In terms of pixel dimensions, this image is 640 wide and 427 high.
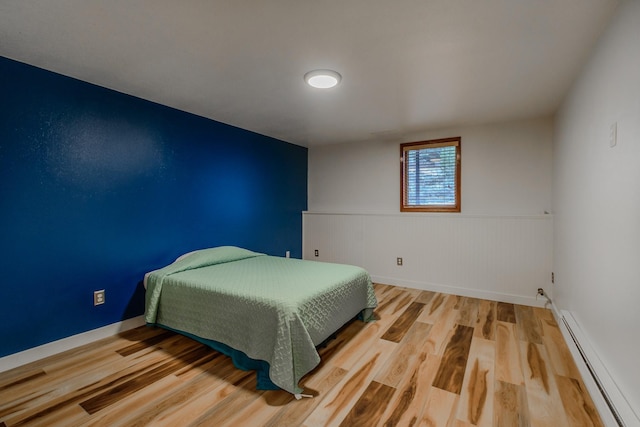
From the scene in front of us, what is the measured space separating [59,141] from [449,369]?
3.32m

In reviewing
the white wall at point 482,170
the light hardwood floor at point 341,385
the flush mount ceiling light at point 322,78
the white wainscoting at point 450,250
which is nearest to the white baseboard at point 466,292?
the white wainscoting at point 450,250

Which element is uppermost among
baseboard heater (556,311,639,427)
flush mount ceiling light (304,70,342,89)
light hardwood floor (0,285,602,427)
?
flush mount ceiling light (304,70,342,89)

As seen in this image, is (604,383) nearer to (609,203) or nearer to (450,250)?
(609,203)

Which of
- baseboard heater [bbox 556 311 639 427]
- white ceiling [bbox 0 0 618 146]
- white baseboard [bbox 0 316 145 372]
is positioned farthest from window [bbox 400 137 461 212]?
white baseboard [bbox 0 316 145 372]

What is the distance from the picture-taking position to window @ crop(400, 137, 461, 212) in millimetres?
3754

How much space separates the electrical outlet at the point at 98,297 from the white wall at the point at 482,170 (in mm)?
3171

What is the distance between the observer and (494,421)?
1.54 meters

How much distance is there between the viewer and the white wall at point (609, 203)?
129 centimetres

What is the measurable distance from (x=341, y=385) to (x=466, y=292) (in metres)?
2.43

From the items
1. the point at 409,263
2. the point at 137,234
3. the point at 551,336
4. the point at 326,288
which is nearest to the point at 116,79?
the point at 137,234

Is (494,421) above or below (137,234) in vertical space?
below

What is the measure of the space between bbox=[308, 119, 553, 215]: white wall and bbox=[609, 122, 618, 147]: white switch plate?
1926 millimetres

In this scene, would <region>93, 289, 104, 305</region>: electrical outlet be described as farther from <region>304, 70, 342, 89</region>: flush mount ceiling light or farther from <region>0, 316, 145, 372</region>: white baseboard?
<region>304, 70, 342, 89</region>: flush mount ceiling light

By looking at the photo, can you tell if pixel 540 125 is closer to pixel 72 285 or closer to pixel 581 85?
pixel 581 85
